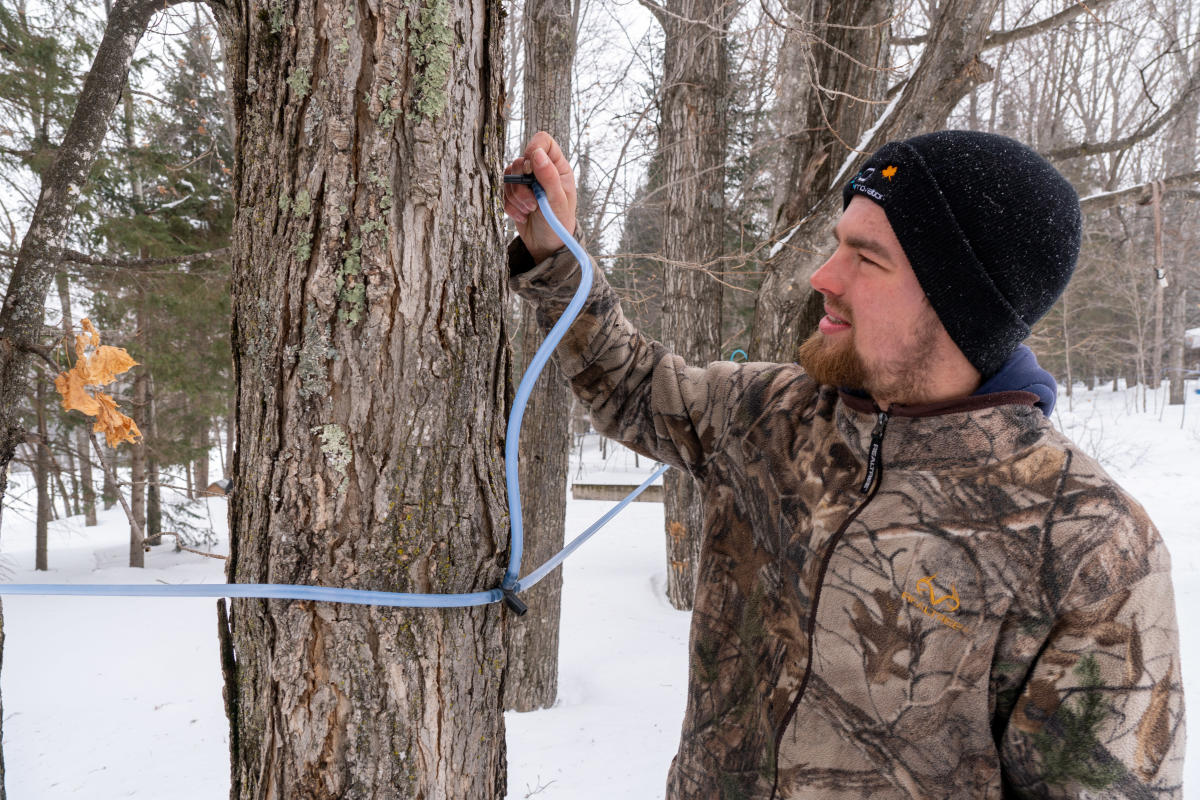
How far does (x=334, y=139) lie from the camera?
0.92 metres

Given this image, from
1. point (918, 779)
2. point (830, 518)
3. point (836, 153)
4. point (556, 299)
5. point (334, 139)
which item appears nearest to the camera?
point (334, 139)

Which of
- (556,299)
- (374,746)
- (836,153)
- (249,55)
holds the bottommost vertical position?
(374,746)

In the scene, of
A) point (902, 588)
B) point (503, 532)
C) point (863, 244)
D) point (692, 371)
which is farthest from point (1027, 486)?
point (503, 532)

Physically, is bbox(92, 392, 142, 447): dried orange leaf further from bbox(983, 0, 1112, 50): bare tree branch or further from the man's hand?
bbox(983, 0, 1112, 50): bare tree branch

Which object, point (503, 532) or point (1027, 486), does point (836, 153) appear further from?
point (503, 532)

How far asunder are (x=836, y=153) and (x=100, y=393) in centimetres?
383

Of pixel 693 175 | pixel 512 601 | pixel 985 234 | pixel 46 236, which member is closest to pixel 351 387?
pixel 512 601

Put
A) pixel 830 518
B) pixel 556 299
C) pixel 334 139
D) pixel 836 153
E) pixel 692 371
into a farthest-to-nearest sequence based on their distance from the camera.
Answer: pixel 836 153 < pixel 692 371 < pixel 556 299 < pixel 830 518 < pixel 334 139

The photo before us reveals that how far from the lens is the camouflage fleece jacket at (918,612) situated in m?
1.03

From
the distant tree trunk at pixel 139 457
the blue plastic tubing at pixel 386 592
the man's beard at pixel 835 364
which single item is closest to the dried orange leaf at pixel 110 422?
the blue plastic tubing at pixel 386 592

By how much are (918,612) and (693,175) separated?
4.40 meters

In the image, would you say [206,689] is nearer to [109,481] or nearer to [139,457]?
[109,481]

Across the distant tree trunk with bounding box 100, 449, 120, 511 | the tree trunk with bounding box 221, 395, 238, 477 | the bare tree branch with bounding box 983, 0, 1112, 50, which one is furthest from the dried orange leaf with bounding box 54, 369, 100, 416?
the bare tree branch with bounding box 983, 0, 1112, 50

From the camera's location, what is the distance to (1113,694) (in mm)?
1007
